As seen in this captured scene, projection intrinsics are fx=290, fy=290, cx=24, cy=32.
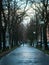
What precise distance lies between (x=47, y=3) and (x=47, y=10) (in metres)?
2.05

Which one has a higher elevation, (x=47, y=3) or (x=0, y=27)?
(x=47, y=3)

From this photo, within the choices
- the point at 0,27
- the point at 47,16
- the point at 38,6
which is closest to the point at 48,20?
the point at 47,16

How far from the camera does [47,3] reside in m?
56.4

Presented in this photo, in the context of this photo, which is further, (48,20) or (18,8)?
(18,8)

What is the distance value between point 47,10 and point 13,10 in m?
8.43

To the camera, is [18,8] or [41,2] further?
[18,8]

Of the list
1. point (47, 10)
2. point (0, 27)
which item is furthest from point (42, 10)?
point (0, 27)


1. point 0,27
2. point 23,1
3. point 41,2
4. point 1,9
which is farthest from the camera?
point 41,2

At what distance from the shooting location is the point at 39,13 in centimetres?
6072

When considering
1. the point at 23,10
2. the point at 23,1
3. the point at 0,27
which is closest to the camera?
the point at 0,27

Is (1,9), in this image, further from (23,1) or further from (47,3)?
(47,3)

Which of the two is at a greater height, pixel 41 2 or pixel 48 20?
pixel 41 2

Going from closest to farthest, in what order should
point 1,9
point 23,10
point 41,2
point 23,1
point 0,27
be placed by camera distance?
point 1,9 < point 0,27 < point 23,1 < point 41,2 < point 23,10

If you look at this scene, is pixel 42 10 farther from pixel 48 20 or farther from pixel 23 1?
pixel 23 1
